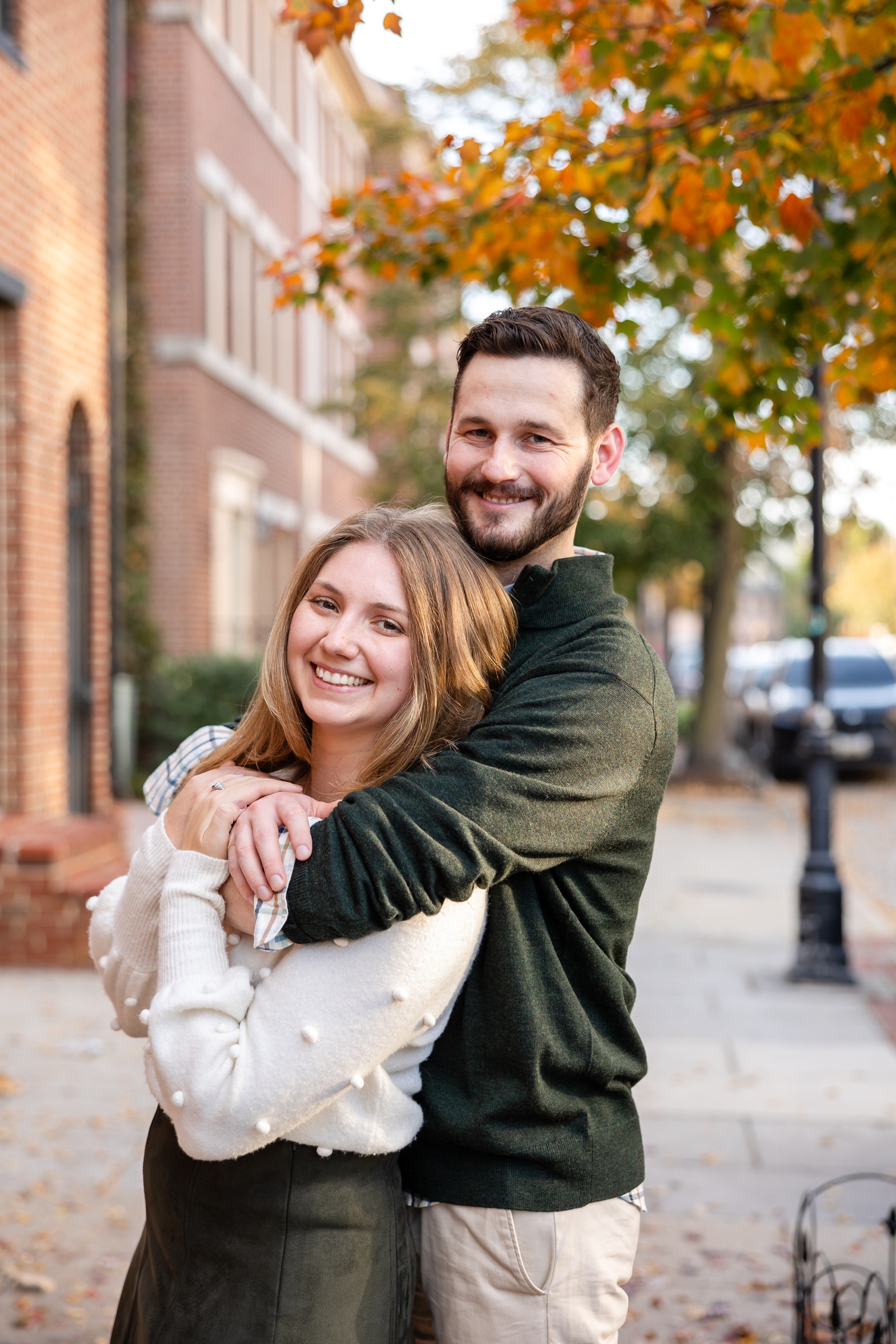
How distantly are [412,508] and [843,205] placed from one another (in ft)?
7.01

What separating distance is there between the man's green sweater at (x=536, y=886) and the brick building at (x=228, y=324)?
10812 mm

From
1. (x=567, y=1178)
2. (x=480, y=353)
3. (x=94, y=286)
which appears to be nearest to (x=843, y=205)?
(x=480, y=353)

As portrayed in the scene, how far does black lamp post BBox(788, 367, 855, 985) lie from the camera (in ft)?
25.8

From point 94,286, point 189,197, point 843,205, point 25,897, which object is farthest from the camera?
point 189,197

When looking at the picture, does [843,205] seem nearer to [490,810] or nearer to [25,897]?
[490,810]

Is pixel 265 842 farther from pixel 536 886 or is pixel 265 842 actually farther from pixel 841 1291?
pixel 841 1291

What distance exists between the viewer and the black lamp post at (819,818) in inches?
310

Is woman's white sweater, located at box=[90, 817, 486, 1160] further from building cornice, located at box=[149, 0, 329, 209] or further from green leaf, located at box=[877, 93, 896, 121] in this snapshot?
building cornice, located at box=[149, 0, 329, 209]

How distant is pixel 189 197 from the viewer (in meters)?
14.7

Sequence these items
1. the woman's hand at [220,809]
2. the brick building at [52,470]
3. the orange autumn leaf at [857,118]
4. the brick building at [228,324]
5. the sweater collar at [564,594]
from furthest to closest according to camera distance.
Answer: the brick building at [228,324]
the brick building at [52,470]
the orange autumn leaf at [857,118]
the sweater collar at [564,594]
the woman's hand at [220,809]

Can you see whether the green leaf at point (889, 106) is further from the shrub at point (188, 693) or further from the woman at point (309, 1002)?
the shrub at point (188, 693)

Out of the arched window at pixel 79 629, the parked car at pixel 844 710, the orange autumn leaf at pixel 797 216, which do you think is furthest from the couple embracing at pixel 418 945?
the parked car at pixel 844 710

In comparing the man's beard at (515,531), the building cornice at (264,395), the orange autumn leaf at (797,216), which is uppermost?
the building cornice at (264,395)

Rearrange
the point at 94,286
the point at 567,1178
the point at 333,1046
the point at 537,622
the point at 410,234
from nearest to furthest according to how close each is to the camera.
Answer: the point at 333,1046
the point at 567,1178
the point at 537,622
the point at 410,234
the point at 94,286
